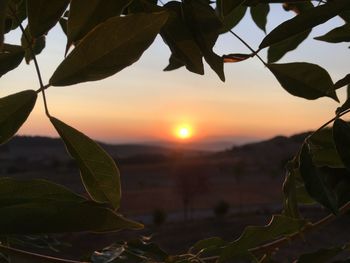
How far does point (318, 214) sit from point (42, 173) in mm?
13292

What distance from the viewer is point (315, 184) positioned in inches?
16.3

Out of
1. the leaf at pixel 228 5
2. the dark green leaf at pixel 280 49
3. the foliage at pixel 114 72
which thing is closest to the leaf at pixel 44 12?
the foliage at pixel 114 72

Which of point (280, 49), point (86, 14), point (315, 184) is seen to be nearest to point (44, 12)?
point (86, 14)

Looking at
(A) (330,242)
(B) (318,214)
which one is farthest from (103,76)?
(B) (318,214)

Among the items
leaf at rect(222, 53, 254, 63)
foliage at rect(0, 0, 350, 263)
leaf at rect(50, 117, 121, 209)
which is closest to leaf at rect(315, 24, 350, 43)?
foliage at rect(0, 0, 350, 263)

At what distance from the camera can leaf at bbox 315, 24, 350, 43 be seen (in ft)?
1.59

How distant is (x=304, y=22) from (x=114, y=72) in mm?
136

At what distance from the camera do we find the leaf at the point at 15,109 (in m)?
0.34

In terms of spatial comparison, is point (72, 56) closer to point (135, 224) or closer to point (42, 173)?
point (135, 224)

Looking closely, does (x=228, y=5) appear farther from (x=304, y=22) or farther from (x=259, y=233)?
(x=259, y=233)

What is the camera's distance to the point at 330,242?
10.7 meters

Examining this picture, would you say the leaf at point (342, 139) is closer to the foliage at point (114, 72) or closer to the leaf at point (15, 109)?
the foliage at point (114, 72)

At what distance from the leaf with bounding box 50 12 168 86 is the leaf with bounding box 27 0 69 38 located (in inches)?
0.8

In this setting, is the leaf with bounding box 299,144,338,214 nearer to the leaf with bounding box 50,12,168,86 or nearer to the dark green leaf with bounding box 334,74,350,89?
the dark green leaf with bounding box 334,74,350,89
